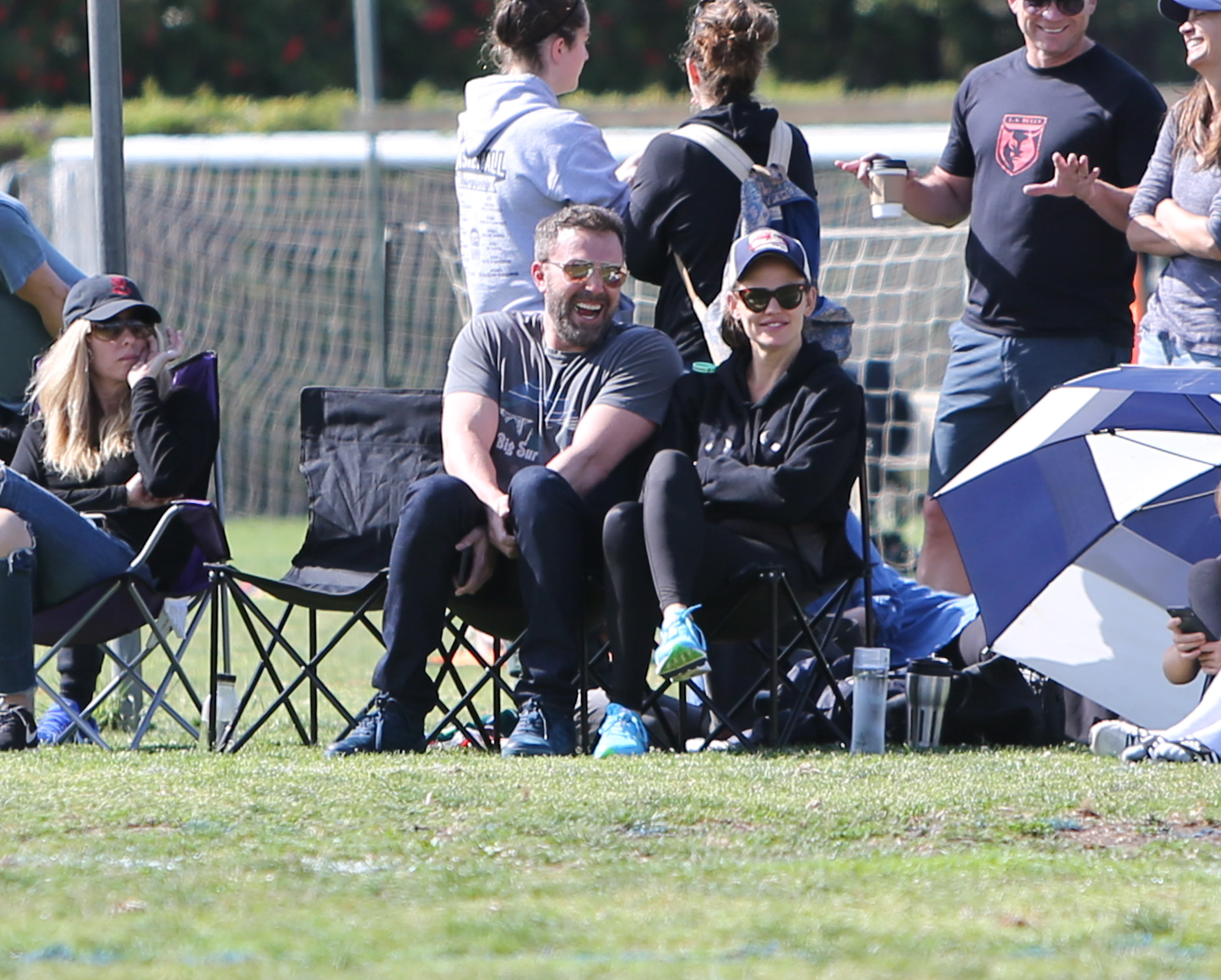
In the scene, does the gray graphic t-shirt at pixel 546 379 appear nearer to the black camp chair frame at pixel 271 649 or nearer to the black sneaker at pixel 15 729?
the black camp chair frame at pixel 271 649

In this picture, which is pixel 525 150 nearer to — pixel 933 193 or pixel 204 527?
pixel 933 193

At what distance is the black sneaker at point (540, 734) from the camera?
4754 millimetres

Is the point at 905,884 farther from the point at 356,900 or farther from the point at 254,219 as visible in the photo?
the point at 254,219

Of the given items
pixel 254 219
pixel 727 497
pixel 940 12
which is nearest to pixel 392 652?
pixel 727 497

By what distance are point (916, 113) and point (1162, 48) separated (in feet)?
27.1

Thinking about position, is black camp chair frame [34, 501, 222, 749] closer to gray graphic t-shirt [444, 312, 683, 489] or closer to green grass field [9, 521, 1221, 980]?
green grass field [9, 521, 1221, 980]

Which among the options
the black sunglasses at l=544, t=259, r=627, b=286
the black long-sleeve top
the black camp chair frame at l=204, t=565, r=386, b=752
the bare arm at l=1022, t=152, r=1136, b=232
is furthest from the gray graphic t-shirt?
the bare arm at l=1022, t=152, r=1136, b=232

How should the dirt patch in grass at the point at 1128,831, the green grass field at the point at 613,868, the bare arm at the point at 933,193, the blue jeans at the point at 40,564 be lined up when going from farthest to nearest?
the bare arm at the point at 933,193
the blue jeans at the point at 40,564
the dirt patch in grass at the point at 1128,831
the green grass field at the point at 613,868

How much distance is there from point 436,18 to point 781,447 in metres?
18.1

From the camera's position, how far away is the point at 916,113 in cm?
1600

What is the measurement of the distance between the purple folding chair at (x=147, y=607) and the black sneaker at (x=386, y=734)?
Answer: 561 millimetres

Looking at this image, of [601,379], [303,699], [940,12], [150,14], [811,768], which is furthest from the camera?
[940,12]

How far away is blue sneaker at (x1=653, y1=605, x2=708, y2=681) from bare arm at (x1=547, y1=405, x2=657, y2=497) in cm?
53

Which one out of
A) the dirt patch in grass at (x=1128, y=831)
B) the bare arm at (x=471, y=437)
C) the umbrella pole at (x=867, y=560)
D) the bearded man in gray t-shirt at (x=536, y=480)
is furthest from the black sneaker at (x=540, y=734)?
the dirt patch in grass at (x=1128, y=831)
